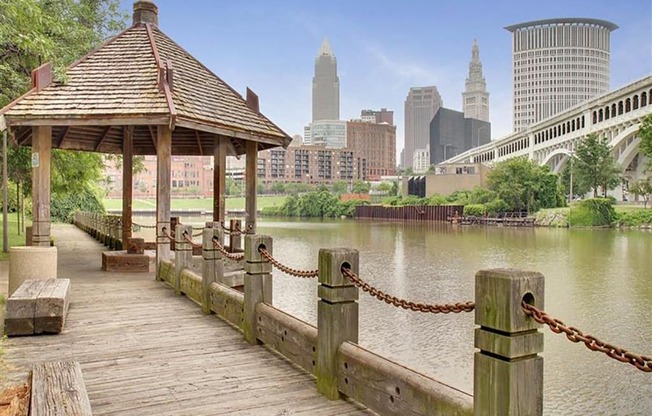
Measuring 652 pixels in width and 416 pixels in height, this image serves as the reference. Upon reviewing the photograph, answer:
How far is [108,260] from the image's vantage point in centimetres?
1429

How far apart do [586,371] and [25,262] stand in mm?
10501

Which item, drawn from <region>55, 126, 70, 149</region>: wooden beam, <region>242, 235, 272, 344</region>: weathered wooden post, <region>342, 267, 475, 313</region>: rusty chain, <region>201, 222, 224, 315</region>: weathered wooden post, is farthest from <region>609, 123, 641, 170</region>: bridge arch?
<region>342, 267, 475, 313</region>: rusty chain

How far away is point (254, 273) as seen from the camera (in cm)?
694

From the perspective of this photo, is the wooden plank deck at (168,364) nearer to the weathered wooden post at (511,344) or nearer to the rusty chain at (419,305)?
the rusty chain at (419,305)

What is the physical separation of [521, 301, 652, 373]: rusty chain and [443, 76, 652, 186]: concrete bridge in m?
73.0

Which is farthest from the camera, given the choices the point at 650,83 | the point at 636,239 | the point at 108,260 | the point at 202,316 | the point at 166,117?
the point at 650,83

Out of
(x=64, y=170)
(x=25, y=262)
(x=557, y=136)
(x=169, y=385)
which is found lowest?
(x=169, y=385)

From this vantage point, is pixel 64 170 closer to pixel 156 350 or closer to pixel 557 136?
pixel 156 350

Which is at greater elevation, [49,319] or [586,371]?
[49,319]

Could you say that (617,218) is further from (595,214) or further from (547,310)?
(547,310)

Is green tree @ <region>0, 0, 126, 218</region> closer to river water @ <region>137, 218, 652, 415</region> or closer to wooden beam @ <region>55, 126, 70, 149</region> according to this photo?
wooden beam @ <region>55, 126, 70, 149</region>

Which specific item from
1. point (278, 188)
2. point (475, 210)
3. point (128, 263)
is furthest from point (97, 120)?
point (278, 188)

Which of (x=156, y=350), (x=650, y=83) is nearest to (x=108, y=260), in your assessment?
(x=156, y=350)

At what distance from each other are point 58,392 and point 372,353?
2377mm
